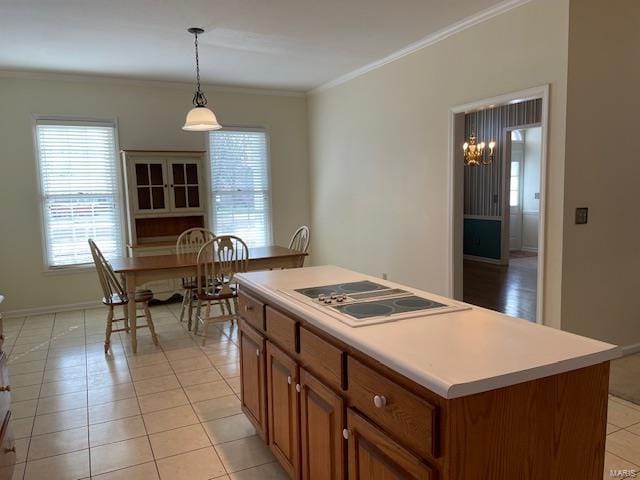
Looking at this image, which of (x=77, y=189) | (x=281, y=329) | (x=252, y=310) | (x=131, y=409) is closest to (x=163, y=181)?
(x=77, y=189)

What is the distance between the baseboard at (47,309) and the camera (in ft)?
16.6

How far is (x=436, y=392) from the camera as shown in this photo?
1065 millimetres

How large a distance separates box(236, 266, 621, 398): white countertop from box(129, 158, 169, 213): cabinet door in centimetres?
409

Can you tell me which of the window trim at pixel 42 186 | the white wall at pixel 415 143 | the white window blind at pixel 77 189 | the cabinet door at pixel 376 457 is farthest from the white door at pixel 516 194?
the cabinet door at pixel 376 457

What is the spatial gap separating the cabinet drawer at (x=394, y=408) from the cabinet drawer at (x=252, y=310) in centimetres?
82

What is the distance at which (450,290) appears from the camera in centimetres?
414

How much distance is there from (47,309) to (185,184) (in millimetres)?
2056

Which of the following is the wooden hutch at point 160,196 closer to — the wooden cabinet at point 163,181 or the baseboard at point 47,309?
the wooden cabinet at point 163,181

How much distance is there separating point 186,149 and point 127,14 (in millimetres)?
2385

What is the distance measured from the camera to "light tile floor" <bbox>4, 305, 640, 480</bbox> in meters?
2.24

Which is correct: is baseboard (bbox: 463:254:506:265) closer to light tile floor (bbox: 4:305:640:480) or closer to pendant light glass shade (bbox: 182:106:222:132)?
light tile floor (bbox: 4:305:640:480)

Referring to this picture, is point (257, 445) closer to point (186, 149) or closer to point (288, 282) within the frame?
point (288, 282)

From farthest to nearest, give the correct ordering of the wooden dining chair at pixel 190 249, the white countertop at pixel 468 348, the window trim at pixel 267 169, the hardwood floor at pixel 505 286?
the window trim at pixel 267 169
the hardwood floor at pixel 505 286
the wooden dining chair at pixel 190 249
the white countertop at pixel 468 348

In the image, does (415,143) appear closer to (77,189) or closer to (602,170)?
(602,170)
